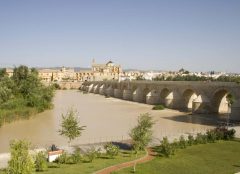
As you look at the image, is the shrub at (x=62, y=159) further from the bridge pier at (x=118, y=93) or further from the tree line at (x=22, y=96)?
the bridge pier at (x=118, y=93)

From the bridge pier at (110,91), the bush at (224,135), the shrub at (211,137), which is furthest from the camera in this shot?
the bridge pier at (110,91)

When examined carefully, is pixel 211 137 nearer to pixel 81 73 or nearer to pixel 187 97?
pixel 187 97

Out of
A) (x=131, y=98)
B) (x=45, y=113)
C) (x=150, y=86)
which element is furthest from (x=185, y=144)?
(x=131, y=98)

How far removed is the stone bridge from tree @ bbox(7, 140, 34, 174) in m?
23.4

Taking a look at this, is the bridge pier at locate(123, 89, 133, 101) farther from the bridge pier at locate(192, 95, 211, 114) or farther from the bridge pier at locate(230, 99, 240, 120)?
the bridge pier at locate(230, 99, 240, 120)

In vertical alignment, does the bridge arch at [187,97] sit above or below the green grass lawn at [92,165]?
above

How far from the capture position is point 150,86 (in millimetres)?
53531

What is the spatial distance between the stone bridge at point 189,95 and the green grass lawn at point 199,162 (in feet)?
40.6

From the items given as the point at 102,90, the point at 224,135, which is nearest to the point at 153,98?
the point at 224,135

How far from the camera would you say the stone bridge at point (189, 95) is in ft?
117

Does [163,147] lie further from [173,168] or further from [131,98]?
[131,98]

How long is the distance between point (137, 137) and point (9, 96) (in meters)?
23.7

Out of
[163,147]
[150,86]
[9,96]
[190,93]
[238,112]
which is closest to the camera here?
[163,147]


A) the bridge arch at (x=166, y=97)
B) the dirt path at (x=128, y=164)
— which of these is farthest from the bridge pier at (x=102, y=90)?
the dirt path at (x=128, y=164)
